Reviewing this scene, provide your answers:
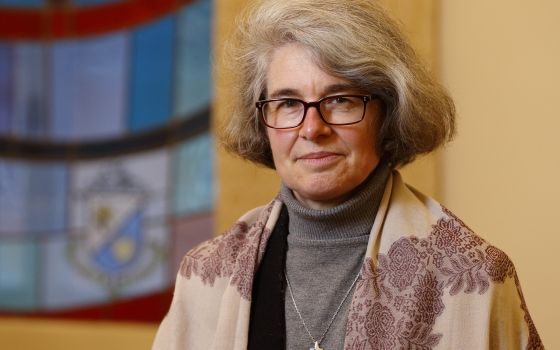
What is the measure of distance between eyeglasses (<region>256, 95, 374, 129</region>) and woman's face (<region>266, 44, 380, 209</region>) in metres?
0.01

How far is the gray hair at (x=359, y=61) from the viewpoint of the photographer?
1.97 m

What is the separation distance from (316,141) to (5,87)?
7.75 ft

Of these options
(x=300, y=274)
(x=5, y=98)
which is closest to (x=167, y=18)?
(x=5, y=98)

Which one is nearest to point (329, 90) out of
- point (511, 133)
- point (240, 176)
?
point (511, 133)

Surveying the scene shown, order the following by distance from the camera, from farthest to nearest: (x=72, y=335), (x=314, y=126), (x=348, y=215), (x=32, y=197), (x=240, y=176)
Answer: (x=32, y=197), (x=72, y=335), (x=240, y=176), (x=348, y=215), (x=314, y=126)

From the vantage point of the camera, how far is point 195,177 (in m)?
3.73

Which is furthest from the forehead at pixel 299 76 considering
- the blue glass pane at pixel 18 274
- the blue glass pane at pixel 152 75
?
the blue glass pane at pixel 18 274

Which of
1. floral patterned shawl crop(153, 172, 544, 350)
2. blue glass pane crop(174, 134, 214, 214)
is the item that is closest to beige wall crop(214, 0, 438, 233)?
blue glass pane crop(174, 134, 214, 214)

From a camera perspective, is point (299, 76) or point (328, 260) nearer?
point (299, 76)

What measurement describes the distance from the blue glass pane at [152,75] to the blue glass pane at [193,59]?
40mm

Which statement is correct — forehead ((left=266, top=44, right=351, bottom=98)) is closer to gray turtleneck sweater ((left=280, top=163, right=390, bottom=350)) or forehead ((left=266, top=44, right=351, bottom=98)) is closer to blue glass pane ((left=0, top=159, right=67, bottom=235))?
gray turtleneck sweater ((left=280, top=163, right=390, bottom=350))

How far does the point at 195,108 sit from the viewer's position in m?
3.74

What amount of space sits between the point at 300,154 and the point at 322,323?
0.36 meters

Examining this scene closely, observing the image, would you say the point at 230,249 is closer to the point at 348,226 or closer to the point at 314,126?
the point at 348,226
